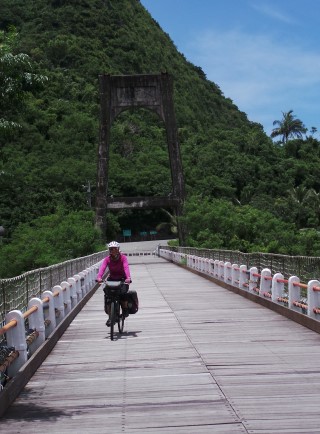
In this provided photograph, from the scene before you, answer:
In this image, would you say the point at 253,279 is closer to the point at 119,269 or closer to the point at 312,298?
the point at 312,298

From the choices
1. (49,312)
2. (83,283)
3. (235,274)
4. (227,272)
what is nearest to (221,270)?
(227,272)

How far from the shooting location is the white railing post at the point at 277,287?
16000 millimetres

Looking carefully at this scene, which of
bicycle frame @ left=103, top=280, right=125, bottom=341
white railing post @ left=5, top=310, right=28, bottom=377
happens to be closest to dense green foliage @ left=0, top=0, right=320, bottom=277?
white railing post @ left=5, top=310, right=28, bottom=377

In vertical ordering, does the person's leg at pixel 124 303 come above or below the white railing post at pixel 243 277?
above

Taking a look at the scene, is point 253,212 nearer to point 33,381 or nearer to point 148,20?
point 33,381

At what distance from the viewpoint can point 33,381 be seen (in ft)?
29.2

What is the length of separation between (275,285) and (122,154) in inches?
3977

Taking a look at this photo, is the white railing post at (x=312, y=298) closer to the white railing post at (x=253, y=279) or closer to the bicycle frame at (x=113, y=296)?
the bicycle frame at (x=113, y=296)

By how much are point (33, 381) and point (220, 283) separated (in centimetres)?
1697

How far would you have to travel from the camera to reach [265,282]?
17.8 meters

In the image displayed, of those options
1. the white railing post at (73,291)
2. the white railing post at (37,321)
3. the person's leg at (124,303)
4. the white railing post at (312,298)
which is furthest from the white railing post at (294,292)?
the white railing post at (37,321)

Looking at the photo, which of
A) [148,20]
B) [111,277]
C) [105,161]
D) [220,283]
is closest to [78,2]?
[148,20]

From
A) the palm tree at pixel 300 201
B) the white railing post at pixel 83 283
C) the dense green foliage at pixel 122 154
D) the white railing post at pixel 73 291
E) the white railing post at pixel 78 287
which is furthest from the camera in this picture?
the palm tree at pixel 300 201

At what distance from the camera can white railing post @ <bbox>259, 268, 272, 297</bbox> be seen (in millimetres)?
17562
